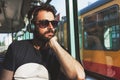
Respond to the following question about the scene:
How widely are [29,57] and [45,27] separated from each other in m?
0.16

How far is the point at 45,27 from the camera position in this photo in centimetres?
176

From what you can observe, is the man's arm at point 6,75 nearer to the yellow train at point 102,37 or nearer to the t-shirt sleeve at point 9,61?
the t-shirt sleeve at point 9,61

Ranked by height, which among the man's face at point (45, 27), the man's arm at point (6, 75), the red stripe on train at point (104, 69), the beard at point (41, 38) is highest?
the man's face at point (45, 27)

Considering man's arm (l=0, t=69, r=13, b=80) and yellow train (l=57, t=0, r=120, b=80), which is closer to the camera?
man's arm (l=0, t=69, r=13, b=80)

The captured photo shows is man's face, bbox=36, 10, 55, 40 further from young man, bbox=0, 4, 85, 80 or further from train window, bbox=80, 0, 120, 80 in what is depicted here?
train window, bbox=80, 0, 120, 80

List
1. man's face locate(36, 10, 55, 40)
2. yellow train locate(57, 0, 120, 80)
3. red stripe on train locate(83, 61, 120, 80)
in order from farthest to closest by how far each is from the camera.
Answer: yellow train locate(57, 0, 120, 80) < red stripe on train locate(83, 61, 120, 80) < man's face locate(36, 10, 55, 40)

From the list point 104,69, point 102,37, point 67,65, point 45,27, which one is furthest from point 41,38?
point 102,37

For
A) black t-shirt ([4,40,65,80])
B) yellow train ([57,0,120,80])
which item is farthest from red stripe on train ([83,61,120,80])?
black t-shirt ([4,40,65,80])

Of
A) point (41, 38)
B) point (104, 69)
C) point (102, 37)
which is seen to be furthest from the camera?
point (102, 37)

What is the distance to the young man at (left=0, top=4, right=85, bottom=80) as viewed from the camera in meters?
1.75

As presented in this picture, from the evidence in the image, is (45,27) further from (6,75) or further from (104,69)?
(104,69)

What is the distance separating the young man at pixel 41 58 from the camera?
175cm

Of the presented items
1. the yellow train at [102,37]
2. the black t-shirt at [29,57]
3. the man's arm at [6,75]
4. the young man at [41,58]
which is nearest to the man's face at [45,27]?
the young man at [41,58]

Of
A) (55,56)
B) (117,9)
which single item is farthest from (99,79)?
(55,56)
